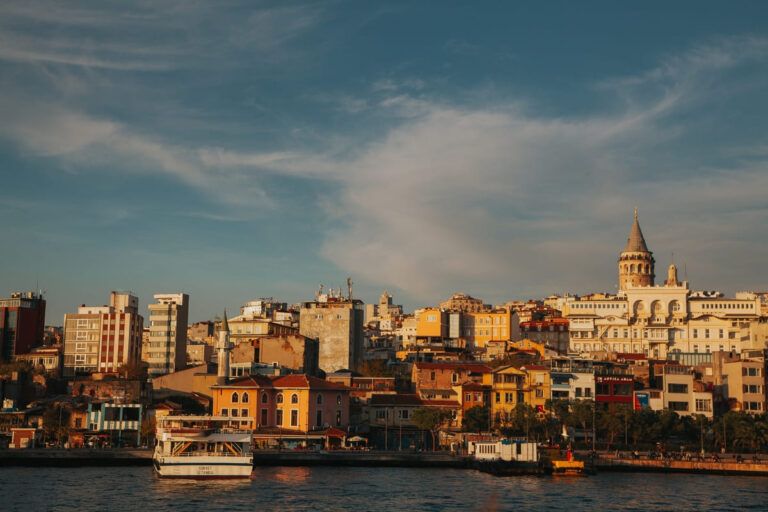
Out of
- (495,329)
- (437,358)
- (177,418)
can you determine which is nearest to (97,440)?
(177,418)

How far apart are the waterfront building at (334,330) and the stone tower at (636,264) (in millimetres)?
81002

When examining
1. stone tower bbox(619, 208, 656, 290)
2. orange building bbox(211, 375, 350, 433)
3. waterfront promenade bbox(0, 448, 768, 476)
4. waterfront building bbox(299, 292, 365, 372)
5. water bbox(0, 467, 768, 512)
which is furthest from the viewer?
stone tower bbox(619, 208, 656, 290)

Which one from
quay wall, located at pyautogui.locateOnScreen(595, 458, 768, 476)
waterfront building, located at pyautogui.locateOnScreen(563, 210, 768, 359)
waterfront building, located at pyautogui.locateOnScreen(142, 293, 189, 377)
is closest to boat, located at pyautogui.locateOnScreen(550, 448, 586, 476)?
quay wall, located at pyautogui.locateOnScreen(595, 458, 768, 476)

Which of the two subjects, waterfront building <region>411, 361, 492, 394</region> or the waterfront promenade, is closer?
the waterfront promenade

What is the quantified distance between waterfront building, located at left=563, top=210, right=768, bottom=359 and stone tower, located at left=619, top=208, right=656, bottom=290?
2033 centimetres

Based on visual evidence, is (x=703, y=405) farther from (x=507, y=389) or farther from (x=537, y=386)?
(x=507, y=389)

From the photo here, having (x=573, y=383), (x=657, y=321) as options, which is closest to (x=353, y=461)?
(x=573, y=383)

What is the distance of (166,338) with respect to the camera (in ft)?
424

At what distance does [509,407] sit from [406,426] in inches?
390

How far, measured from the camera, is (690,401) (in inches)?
3684

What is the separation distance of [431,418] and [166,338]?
176ft

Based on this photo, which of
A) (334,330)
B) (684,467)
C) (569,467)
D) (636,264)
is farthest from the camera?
(636,264)

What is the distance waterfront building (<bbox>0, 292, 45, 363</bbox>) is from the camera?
132m

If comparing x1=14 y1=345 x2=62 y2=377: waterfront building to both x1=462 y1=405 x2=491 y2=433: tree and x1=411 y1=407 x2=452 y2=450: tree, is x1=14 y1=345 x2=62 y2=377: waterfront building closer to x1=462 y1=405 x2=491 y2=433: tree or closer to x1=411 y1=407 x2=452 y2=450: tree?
x1=411 y1=407 x2=452 y2=450: tree
